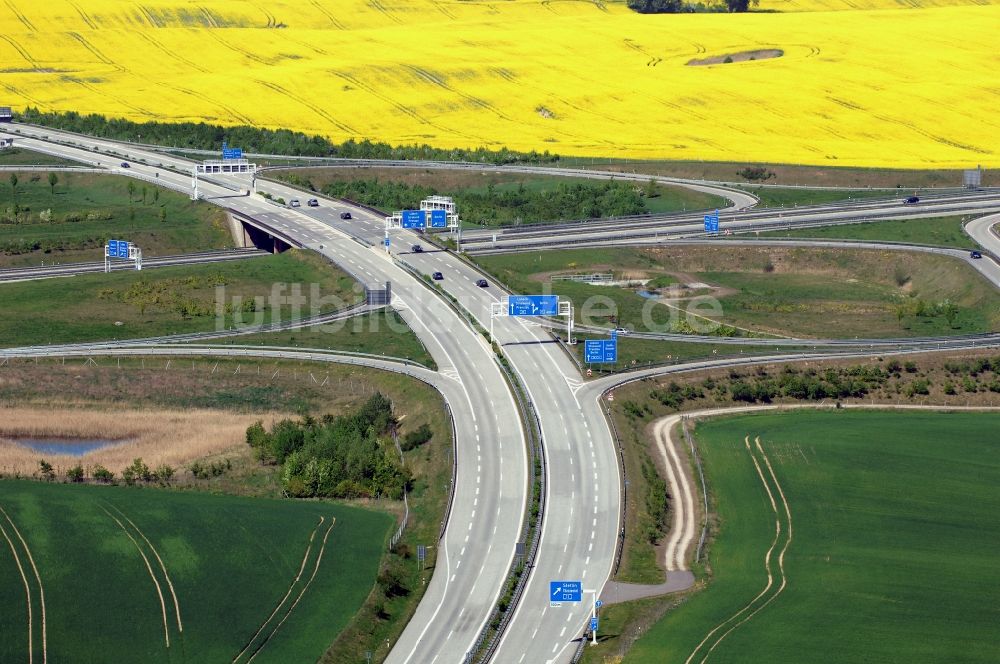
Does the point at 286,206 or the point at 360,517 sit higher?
the point at 286,206

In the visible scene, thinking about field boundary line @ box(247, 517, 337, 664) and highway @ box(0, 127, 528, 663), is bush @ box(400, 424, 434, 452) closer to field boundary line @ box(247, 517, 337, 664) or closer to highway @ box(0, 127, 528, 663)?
highway @ box(0, 127, 528, 663)

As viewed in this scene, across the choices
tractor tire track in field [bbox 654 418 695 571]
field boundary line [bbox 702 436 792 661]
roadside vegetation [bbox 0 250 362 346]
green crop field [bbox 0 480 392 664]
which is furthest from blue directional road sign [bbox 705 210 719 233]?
green crop field [bbox 0 480 392 664]

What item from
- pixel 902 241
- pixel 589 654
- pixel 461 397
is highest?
pixel 902 241

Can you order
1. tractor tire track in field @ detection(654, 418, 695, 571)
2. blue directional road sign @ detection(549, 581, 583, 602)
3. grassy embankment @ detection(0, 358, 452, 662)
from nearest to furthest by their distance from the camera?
blue directional road sign @ detection(549, 581, 583, 602)
tractor tire track in field @ detection(654, 418, 695, 571)
grassy embankment @ detection(0, 358, 452, 662)

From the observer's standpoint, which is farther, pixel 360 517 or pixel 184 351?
pixel 184 351

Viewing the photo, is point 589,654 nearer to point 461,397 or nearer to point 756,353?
point 461,397

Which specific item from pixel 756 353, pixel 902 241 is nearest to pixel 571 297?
pixel 756 353

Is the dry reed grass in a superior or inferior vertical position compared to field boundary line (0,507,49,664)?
superior
